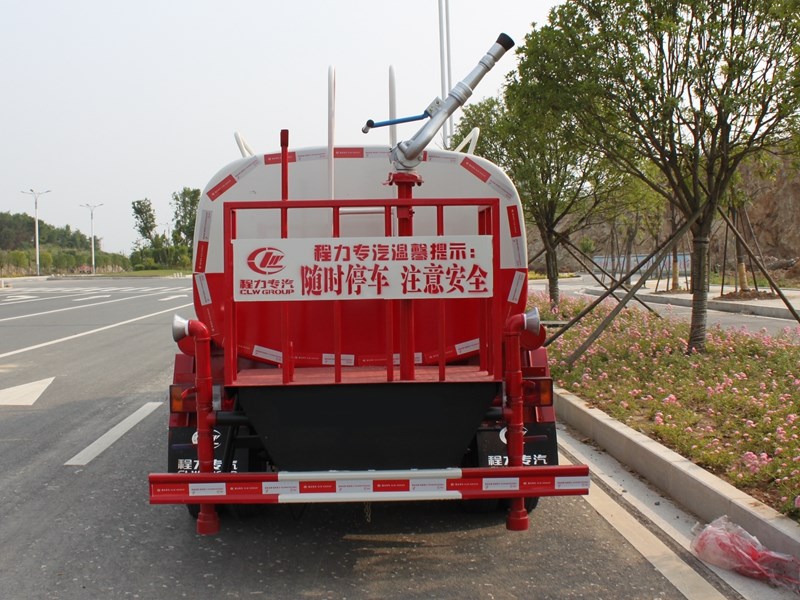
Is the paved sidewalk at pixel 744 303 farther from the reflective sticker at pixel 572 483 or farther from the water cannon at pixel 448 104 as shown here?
the reflective sticker at pixel 572 483

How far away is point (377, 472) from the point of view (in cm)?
386

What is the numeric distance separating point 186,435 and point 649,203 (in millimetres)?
12683

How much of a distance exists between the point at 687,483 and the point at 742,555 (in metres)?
1.03

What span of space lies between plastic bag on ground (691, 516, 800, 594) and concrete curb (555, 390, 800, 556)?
97 millimetres

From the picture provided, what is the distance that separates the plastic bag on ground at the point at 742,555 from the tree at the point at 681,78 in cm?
548

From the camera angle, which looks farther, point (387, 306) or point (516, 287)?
point (516, 287)

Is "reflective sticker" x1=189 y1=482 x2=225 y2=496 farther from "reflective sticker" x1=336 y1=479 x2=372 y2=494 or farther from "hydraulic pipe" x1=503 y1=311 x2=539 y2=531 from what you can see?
"hydraulic pipe" x1=503 y1=311 x2=539 y2=531

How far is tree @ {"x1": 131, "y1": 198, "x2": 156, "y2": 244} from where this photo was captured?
9312cm

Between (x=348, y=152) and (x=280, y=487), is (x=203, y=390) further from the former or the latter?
(x=348, y=152)

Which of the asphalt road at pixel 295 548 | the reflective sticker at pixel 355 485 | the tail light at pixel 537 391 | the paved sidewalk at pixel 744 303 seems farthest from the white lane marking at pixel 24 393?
the paved sidewalk at pixel 744 303

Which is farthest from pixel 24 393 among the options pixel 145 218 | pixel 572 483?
pixel 145 218

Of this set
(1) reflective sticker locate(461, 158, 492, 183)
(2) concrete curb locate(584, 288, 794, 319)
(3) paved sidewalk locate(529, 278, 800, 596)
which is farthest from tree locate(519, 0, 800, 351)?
(2) concrete curb locate(584, 288, 794, 319)

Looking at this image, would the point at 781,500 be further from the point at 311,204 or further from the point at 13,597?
the point at 13,597

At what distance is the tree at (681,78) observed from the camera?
8461 mm
